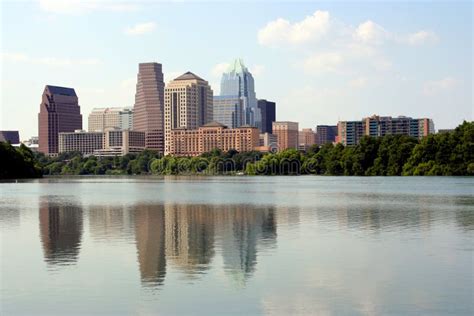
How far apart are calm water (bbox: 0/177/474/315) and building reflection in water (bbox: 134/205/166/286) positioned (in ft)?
0.15

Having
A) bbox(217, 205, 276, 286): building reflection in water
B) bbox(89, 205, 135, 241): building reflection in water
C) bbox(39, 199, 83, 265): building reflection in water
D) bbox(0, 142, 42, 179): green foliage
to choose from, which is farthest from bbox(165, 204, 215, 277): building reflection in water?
bbox(0, 142, 42, 179): green foliage

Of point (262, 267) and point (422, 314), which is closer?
point (422, 314)

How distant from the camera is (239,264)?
24.2 m

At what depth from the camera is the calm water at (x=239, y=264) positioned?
59.9 feet

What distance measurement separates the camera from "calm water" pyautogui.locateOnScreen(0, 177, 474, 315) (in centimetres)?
1825

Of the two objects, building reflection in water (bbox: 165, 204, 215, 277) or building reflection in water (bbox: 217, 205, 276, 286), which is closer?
building reflection in water (bbox: 217, 205, 276, 286)

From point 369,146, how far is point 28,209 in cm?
10506

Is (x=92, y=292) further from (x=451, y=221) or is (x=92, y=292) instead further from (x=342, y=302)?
(x=451, y=221)

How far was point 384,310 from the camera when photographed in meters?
17.4

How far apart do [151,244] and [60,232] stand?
7112mm

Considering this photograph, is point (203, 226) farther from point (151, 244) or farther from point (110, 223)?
point (151, 244)

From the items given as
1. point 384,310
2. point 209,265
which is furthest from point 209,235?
point 384,310

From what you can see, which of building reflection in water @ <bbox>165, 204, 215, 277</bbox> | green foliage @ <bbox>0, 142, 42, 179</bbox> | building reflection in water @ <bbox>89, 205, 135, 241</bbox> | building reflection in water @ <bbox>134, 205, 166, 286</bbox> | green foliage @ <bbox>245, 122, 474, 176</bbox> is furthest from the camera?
green foliage @ <bbox>0, 142, 42, 179</bbox>

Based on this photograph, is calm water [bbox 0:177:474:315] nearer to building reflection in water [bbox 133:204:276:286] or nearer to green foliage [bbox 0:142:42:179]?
building reflection in water [bbox 133:204:276:286]
